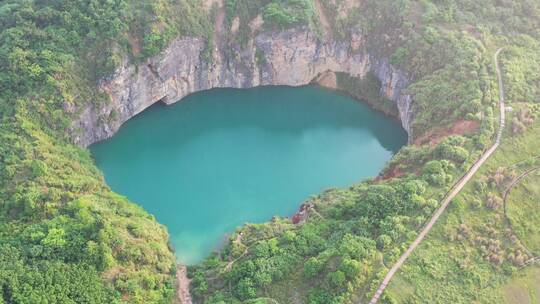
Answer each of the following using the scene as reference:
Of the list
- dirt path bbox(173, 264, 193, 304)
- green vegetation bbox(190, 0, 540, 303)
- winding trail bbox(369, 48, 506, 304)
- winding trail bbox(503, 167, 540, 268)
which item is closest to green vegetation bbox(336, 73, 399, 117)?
green vegetation bbox(190, 0, 540, 303)

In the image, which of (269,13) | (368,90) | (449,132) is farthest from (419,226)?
(269,13)

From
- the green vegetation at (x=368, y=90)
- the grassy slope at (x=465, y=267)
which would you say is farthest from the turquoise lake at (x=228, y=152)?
the grassy slope at (x=465, y=267)

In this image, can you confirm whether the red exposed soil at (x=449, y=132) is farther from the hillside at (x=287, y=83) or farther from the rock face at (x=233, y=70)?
the rock face at (x=233, y=70)

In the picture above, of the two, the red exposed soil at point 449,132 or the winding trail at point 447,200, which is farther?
the red exposed soil at point 449,132

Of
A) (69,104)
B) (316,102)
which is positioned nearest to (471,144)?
(316,102)

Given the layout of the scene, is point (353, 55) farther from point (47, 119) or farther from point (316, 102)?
point (47, 119)

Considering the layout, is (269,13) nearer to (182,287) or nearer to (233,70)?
(233,70)
